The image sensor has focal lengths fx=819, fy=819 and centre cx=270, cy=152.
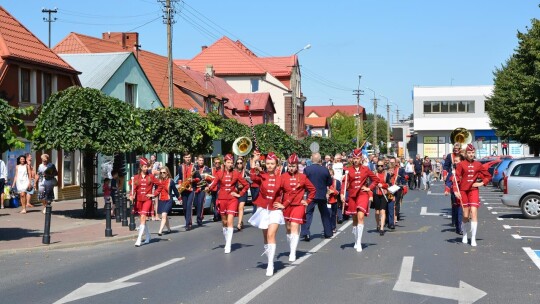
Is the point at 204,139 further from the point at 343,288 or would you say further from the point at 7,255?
the point at 343,288

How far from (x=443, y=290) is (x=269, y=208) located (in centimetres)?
312

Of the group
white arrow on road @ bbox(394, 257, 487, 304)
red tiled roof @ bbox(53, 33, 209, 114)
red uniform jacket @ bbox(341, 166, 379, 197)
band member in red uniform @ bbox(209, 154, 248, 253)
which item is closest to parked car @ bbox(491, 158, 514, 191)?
red tiled roof @ bbox(53, 33, 209, 114)

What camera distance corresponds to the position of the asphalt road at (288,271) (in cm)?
1006

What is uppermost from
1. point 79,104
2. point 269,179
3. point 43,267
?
point 79,104

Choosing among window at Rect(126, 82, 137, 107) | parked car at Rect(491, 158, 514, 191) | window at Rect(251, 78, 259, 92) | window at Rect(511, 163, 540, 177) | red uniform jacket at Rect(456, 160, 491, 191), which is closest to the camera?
red uniform jacket at Rect(456, 160, 491, 191)

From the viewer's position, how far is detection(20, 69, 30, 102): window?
30.1 m

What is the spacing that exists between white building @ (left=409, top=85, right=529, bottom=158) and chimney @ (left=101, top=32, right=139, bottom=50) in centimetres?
4478

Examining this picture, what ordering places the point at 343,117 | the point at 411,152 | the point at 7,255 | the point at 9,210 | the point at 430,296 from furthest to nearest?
the point at 343,117 < the point at 411,152 < the point at 9,210 < the point at 7,255 < the point at 430,296

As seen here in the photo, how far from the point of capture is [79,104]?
22078 mm

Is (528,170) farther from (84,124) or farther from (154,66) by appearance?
(154,66)

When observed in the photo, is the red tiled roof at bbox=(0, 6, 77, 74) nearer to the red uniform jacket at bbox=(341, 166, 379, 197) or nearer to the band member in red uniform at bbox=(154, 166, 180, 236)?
the band member in red uniform at bbox=(154, 166, 180, 236)

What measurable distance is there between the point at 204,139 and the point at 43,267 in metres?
19.7

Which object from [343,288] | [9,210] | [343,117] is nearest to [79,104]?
[9,210]

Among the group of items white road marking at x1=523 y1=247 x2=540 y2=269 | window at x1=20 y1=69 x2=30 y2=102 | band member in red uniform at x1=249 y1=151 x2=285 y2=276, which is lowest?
white road marking at x1=523 y1=247 x2=540 y2=269
